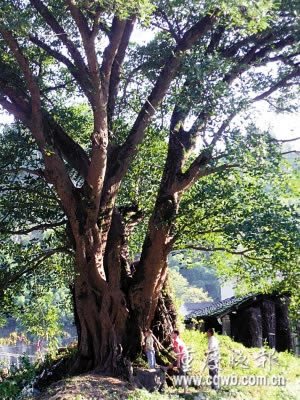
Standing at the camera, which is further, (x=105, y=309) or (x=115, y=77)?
(x=115, y=77)

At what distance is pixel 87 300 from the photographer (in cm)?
1070

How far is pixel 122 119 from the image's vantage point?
12609mm

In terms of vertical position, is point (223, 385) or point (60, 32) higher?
point (60, 32)

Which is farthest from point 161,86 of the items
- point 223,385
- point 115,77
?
point 223,385

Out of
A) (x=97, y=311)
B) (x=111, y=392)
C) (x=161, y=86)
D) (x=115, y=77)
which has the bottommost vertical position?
(x=111, y=392)

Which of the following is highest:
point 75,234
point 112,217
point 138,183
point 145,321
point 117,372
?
point 138,183

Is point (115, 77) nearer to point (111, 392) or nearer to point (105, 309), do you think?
point (105, 309)

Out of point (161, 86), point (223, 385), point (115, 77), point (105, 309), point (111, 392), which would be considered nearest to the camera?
point (111, 392)

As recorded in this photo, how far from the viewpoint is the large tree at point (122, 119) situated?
9117mm

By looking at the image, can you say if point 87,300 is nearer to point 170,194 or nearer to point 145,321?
point 145,321

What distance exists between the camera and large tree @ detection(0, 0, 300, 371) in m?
9.12

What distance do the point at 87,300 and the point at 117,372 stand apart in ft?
4.94

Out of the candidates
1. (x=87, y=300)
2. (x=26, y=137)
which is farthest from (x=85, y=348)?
(x=26, y=137)

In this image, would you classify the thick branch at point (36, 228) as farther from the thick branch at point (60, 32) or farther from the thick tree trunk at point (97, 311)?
the thick branch at point (60, 32)
